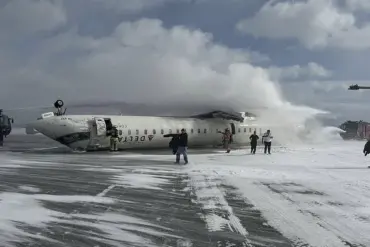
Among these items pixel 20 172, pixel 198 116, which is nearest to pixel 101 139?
pixel 198 116

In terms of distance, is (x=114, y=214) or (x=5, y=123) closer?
(x=114, y=214)

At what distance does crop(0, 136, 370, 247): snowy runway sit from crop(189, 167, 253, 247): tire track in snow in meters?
0.02

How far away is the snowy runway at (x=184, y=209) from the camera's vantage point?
23.1ft

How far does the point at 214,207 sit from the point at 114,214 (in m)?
2.33

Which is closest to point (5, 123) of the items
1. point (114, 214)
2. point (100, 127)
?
point (100, 127)

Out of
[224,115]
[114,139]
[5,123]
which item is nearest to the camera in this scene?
[114,139]

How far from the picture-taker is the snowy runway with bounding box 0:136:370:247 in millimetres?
7031

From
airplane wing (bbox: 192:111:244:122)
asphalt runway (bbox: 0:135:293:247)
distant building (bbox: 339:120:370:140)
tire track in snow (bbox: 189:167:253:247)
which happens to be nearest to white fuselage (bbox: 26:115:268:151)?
airplane wing (bbox: 192:111:244:122)

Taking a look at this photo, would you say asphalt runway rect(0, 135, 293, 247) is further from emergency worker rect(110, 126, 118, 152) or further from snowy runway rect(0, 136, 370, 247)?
emergency worker rect(110, 126, 118, 152)

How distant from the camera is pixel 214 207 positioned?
32.0ft

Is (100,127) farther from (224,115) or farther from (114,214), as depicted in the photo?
(114,214)

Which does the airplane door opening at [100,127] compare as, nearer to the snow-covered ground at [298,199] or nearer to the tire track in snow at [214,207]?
the snow-covered ground at [298,199]

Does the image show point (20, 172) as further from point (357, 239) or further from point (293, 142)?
point (293, 142)

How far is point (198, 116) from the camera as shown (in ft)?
120
